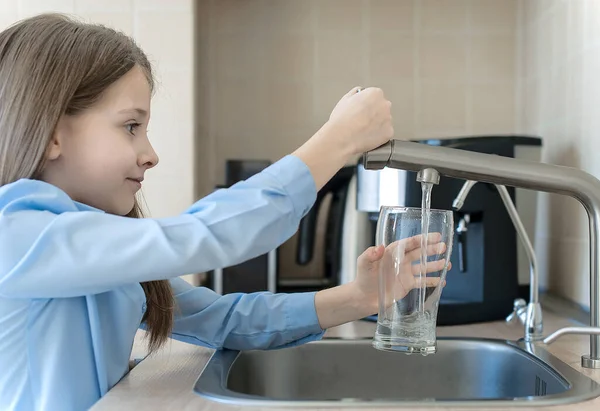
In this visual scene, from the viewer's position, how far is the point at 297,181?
674mm

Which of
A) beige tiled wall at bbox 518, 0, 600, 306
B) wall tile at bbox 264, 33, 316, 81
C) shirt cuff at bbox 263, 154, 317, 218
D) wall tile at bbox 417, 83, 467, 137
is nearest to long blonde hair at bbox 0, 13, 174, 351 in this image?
shirt cuff at bbox 263, 154, 317, 218

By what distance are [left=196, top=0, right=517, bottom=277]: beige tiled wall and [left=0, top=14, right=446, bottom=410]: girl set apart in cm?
84

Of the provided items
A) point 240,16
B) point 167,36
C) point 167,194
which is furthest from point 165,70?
point 240,16

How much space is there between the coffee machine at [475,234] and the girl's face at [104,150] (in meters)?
0.55

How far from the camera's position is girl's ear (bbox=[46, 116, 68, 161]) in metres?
0.74

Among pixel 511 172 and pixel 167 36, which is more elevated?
pixel 167 36

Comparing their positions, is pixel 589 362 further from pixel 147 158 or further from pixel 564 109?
pixel 564 109

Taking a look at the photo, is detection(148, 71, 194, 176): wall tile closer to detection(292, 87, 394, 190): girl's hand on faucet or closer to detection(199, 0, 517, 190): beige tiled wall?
detection(199, 0, 517, 190): beige tiled wall

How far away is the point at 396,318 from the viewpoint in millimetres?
775

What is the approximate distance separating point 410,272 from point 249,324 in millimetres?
239

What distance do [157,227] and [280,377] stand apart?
0.39 m

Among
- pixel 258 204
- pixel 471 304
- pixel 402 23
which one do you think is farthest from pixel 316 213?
pixel 258 204

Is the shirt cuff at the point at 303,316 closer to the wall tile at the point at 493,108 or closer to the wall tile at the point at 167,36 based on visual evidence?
the wall tile at the point at 167,36

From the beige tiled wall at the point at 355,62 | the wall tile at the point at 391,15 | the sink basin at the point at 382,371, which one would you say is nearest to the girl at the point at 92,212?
the sink basin at the point at 382,371
